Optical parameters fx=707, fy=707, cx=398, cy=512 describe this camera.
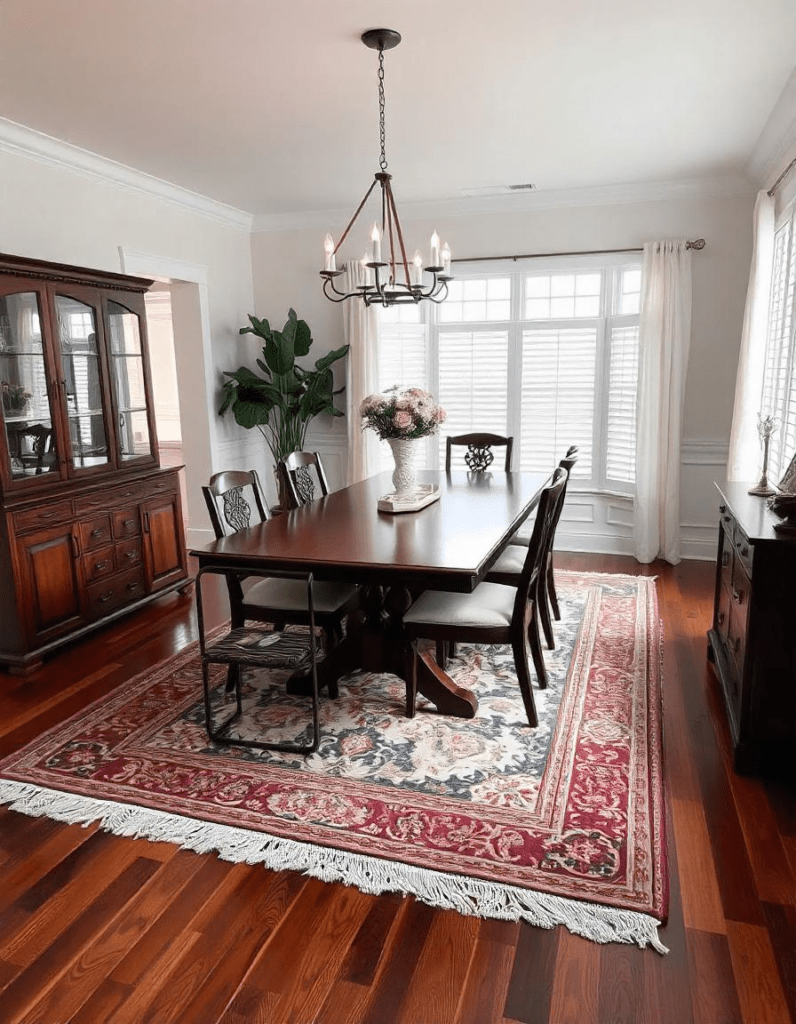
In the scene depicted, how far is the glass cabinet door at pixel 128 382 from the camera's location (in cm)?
422

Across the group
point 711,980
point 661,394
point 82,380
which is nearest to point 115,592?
point 82,380

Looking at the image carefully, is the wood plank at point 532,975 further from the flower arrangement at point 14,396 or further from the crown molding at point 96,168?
the crown molding at point 96,168

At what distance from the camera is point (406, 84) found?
3.32 meters

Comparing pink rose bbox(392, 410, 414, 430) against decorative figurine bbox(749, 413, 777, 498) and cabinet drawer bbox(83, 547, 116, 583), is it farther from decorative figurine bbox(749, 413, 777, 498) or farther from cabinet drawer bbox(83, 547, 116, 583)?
cabinet drawer bbox(83, 547, 116, 583)

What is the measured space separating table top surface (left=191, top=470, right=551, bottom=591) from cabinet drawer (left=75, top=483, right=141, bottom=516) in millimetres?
1213

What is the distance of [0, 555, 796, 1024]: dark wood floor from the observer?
167cm

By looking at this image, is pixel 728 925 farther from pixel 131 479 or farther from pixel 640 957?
pixel 131 479

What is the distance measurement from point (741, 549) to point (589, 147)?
2.84m

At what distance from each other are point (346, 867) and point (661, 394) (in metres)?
4.26

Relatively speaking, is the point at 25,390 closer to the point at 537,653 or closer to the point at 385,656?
the point at 385,656

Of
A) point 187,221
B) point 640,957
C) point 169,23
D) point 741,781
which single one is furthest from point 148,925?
point 187,221

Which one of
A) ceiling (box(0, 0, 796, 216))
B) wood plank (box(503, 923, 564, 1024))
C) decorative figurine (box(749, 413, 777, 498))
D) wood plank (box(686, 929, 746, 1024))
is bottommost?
wood plank (box(503, 923, 564, 1024))

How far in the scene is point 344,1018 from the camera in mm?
1647

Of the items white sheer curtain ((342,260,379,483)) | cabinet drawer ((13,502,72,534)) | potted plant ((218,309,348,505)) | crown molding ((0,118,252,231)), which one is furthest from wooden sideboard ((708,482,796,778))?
crown molding ((0,118,252,231))
